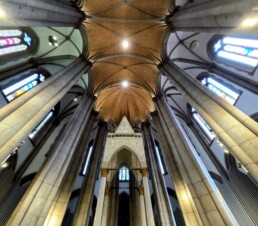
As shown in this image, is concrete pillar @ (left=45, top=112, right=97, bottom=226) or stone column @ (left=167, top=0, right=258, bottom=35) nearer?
stone column @ (left=167, top=0, right=258, bottom=35)

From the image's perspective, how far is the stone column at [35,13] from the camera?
4.57 m

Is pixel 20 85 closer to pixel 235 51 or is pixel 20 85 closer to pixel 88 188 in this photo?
pixel 88 188

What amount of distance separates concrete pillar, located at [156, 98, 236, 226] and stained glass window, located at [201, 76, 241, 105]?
3.28m

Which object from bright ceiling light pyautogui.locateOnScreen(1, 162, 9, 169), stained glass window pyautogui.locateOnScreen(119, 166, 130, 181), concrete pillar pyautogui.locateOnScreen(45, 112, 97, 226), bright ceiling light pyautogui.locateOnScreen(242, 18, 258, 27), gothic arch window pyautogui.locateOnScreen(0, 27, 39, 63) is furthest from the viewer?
stained glass window pyautogui.locateOnScreen(119, 166, 130, 181)

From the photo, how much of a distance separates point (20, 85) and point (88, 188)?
283 inches

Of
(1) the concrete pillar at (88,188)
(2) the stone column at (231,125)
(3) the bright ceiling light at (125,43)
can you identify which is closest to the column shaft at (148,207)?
(2) the stone column at (231,125)

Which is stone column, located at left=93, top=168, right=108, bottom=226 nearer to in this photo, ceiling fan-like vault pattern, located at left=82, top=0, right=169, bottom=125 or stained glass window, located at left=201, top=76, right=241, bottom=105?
stained glass window, located at left=201, top=76, right=241, bottom=105

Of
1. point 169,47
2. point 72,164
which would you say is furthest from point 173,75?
point 72,164

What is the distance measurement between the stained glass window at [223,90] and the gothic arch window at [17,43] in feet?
35.9

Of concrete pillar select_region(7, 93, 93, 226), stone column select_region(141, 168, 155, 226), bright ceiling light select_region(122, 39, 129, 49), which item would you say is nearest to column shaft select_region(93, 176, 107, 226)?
stone column select_region(141, 168, 155, 226)

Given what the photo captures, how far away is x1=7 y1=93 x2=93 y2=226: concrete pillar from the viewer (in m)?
5.03

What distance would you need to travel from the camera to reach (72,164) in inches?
382

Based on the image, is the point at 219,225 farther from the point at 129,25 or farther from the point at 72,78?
the point at 129,25

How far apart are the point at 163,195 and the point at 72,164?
5.46 m
